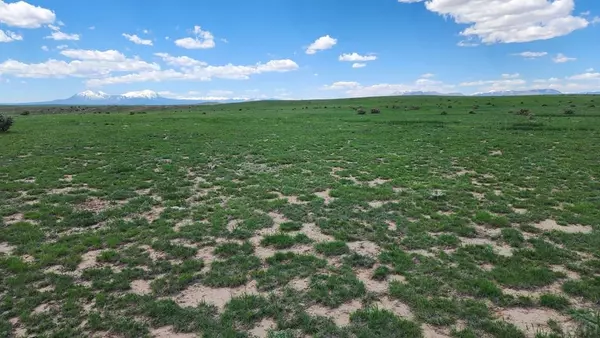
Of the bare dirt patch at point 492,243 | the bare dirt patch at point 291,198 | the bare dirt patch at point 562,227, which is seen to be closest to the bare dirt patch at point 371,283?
the bare dirt patch at point 492,243

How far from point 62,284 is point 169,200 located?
7.57 m

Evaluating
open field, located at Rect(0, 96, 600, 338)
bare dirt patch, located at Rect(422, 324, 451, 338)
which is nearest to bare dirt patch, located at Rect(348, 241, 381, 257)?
open field, located at Rect(0, 96, 600, 338)

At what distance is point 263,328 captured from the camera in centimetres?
762

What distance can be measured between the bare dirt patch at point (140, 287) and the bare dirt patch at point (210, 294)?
854 mm

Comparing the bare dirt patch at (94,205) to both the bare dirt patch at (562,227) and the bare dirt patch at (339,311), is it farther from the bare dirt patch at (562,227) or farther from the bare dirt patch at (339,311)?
the bare dirt patch at (562,227)

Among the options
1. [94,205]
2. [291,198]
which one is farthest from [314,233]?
[94,205]

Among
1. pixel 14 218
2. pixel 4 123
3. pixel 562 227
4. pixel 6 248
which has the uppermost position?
pixel 4 123

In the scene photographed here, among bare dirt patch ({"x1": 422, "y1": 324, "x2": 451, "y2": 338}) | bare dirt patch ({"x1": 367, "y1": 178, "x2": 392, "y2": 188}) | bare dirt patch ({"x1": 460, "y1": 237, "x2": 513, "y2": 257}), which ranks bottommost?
bare dirt patch ({"x1": 460, "y1": 237, "x2": 513, "y2": 257})

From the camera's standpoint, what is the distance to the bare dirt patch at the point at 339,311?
25.8 feet

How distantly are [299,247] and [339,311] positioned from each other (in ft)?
12.2

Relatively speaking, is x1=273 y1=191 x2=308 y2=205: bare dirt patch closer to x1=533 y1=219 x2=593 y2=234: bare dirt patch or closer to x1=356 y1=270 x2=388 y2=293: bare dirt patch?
x1=356 y1=270 x2=388 y2=293: bare dirt patch

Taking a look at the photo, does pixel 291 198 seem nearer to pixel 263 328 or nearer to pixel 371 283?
pixel 371 283

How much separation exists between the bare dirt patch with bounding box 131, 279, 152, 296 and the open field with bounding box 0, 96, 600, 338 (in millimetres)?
67

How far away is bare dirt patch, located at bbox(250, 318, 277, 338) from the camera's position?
7.42 metres
